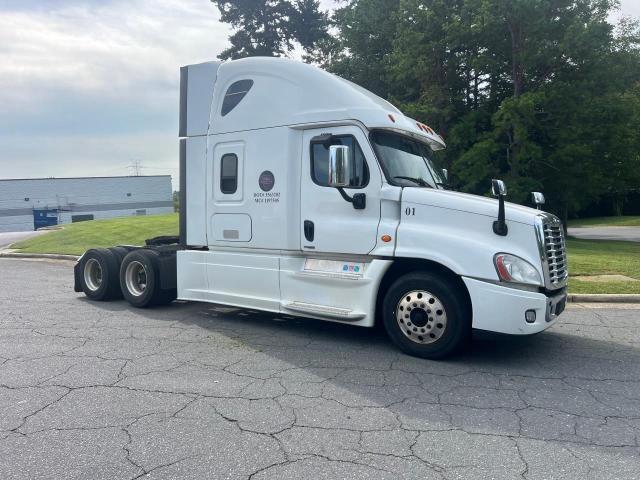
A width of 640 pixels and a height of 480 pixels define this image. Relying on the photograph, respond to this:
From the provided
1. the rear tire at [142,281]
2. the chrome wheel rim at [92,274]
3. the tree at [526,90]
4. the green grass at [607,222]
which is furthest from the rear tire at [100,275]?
the green grass at [607,222]

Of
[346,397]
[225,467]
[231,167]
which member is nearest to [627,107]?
[231,167]

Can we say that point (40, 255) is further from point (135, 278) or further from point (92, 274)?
point (135, 278)

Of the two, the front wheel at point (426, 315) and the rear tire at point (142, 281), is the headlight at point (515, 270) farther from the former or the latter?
the rear tire at point (142, 281)

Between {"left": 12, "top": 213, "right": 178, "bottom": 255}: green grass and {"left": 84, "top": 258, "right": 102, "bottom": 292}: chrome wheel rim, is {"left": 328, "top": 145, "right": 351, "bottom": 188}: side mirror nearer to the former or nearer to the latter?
{"left": 84, "top": 258, "right": 102, "bottom": 292}: chrome wheel rim

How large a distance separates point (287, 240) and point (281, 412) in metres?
2.65

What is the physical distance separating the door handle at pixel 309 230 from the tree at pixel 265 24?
32069 mm

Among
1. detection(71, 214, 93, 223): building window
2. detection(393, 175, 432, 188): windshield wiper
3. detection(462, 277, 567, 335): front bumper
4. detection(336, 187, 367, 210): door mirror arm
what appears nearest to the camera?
detection(462, 277, 567, 335): front bumper

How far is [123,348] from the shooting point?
5965 millimetres

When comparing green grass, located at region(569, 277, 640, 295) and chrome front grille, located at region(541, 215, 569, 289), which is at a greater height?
chrome front grille, located at region(541, 215, 569, 289)

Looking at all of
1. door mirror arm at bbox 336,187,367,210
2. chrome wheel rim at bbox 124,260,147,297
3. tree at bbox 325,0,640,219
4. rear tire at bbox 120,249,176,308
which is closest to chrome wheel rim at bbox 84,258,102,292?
rear tire at bbox 120,249,176,308

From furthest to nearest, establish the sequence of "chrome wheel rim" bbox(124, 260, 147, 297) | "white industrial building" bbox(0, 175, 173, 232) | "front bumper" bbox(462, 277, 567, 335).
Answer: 1. "white industrial building" bbox(0, 175, 173, 232)
2. "chrome wheel rim" bbox(124, 260, 147, 297)
3. "front bumper" bbox(462, 277, 567, 335)

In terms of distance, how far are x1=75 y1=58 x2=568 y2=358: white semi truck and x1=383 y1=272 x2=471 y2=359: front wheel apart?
1cm

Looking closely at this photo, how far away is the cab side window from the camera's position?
5883 millimetres

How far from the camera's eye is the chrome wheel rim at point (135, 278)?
8273 mm
